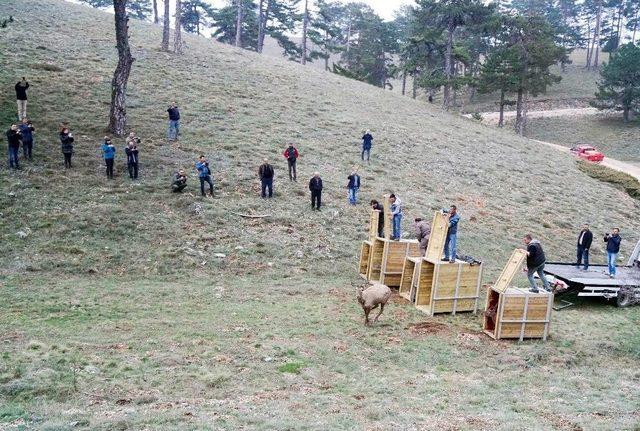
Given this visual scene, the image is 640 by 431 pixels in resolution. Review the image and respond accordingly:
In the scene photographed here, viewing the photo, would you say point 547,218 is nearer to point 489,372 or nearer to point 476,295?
point 476,295

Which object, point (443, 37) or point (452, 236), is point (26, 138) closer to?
point (452, 236)

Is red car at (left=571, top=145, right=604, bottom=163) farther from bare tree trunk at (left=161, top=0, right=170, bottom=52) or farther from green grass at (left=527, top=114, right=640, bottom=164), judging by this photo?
bare tree trunk at (left=161, top=0, right=170, bottom=52)

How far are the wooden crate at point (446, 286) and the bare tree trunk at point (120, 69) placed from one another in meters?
17.2

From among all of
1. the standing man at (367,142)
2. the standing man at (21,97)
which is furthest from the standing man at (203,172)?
the standing man at (367,142)

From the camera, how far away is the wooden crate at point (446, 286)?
14.8m

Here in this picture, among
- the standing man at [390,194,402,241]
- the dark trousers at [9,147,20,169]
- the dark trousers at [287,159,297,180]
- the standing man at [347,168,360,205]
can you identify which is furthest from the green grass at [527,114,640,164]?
the dark trousers at [9,147,20,169]

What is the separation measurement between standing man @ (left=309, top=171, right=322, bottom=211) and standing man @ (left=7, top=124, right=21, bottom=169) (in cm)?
1134

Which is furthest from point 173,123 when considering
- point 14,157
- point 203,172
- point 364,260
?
point 364,260

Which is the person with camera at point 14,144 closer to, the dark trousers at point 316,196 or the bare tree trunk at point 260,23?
the dark trousers at point 316,196

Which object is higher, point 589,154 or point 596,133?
point 596,133

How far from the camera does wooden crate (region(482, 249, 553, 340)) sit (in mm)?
13453

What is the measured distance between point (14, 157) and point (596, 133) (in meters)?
63.9

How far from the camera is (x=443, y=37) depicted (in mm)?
58438

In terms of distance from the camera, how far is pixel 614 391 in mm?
10438
